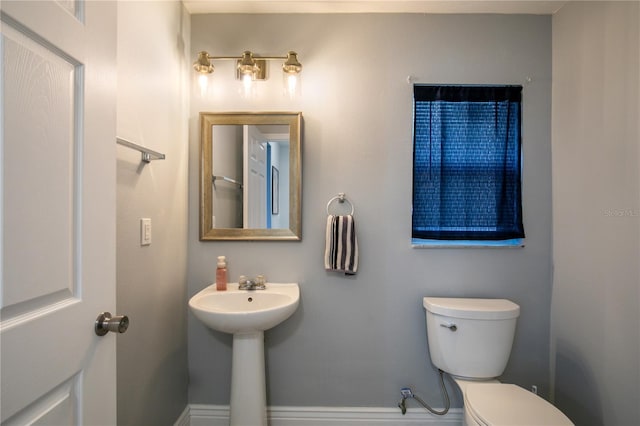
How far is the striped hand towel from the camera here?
162cm

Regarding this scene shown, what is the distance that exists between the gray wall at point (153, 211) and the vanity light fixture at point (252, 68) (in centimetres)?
12

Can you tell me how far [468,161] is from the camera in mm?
1688

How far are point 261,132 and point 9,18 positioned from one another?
3.92 feet

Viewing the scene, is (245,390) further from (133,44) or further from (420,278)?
(133,44)

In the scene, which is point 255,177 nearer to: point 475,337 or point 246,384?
point 246,384

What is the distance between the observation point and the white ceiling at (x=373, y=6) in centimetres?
161

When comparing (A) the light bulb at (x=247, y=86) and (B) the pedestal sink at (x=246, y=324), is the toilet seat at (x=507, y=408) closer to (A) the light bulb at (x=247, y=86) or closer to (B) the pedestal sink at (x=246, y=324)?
(B) the pedestal sink at (x=246, y=324)

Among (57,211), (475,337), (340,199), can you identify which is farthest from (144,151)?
(475,337)

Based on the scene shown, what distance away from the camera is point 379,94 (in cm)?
169

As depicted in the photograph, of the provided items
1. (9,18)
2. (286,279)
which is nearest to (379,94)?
(286,279)

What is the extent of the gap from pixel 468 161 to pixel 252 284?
1.34 m

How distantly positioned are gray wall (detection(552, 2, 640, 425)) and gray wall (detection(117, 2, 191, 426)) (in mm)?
1984

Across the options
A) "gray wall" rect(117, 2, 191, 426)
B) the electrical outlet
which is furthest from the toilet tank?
"gray wall" rect(117, 2, 191, 426)

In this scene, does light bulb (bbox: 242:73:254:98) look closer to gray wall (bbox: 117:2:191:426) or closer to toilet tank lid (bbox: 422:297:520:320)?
gray wall (bbox: 117:2:191:426)
